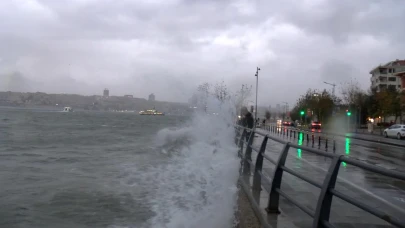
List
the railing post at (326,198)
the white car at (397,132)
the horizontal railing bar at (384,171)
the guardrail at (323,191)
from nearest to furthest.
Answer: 1. the horizontal railing bar at (384,171)
2. the guardrail at (323,191)
3. the railing post at (326,198)
4. the white car at (397,132)

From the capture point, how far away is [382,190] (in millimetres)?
9086

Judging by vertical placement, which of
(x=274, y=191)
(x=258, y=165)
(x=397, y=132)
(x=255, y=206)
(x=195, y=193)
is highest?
(x=258, y=165)

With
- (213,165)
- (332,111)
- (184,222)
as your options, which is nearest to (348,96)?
(332,111)

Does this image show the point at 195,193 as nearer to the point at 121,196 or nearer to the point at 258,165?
the point at 121,196

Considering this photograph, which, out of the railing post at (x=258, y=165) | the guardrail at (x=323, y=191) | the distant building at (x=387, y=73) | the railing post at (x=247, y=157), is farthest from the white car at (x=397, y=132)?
the distant building at (x=387, y=73)

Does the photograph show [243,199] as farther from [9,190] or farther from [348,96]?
[348,96]

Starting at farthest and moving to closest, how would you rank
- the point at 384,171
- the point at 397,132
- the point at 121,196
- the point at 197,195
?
the point at 397,132 < the point at 121,196 < the point at 197,195 < the point at 384,171

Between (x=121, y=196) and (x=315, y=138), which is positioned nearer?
(x=121, y=196)

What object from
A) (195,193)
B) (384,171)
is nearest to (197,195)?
Result: (195,193)

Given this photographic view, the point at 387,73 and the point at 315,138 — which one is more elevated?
the point at 387,73

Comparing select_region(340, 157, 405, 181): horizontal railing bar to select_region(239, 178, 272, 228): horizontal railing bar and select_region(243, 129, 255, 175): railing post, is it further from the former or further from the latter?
select_region(243, 129, 255, 175): railing post

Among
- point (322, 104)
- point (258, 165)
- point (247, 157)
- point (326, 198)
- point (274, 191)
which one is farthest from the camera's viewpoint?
point (322, 104)

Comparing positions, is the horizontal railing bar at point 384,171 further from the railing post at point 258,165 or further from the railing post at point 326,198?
the railing post at point 258,165

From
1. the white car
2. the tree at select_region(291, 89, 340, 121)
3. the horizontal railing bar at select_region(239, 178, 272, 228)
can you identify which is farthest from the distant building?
the horizontal railing bar at select_region(239, 178, 272, 228)
